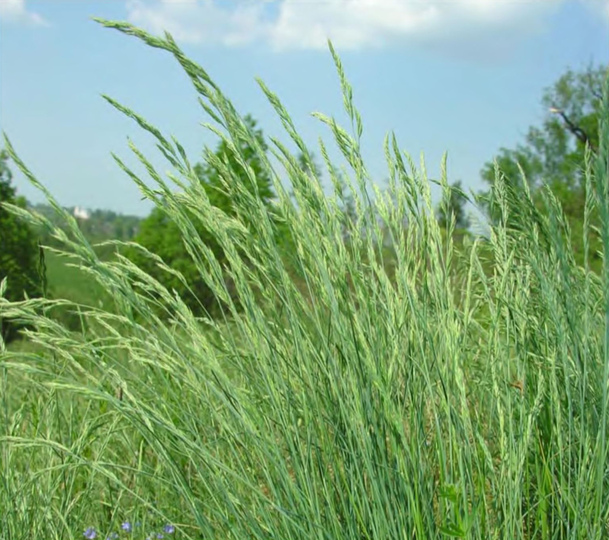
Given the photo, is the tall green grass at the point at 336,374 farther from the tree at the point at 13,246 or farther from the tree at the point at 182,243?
the tree at the point at 13,246

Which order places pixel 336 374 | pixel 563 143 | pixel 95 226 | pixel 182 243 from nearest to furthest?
pixel 336 374 → pixel 182 243 → pixel 563 143 → pixel 95 226

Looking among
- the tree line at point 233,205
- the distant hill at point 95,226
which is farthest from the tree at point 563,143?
the distant hill at point 95,226

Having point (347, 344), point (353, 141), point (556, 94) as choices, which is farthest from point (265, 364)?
point (556, 94)

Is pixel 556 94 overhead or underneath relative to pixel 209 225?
overhead

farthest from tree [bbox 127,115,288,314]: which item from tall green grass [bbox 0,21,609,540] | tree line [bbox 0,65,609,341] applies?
tall green grass [bbox 0,21,609,540]

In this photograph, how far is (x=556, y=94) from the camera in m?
24.3

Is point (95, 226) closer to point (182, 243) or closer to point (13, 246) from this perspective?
point (13, 246)

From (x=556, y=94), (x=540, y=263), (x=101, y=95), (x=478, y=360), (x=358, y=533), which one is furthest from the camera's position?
(x=556, y=94)

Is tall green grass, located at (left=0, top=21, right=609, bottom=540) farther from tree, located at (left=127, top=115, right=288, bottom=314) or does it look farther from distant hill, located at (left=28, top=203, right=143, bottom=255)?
tree, located at (left=127, top=115, right=288, bottom=314)

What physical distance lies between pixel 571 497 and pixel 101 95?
1.39 metres

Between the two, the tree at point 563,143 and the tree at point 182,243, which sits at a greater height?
the tree at point 563,143

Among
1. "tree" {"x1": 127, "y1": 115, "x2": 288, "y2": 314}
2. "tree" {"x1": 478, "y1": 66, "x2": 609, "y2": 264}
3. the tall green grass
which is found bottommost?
the tall green grass

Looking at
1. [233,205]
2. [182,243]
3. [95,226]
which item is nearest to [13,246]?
[182,243]

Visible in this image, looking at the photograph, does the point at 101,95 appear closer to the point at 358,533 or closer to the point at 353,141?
the point at 353,141
